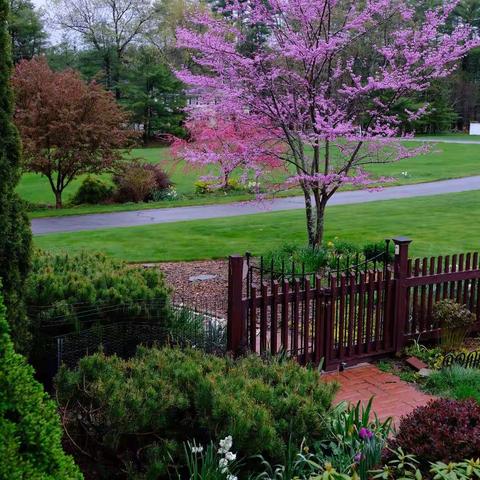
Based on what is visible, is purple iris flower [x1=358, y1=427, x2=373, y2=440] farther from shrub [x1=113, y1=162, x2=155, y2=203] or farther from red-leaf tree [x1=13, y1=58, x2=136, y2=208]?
shrub [x1=113, y1=162, x2=155, y2=203]

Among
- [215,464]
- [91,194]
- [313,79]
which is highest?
[313,79]

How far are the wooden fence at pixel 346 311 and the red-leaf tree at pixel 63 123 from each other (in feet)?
43.5

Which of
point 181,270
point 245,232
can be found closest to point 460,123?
point 245,232

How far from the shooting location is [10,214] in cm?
400

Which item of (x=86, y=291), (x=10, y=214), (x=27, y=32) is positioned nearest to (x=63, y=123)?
(x=86, y=291)

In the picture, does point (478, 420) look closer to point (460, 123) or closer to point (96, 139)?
point (96, 139)

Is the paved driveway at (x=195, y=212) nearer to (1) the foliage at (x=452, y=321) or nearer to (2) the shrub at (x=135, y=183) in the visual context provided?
(2) the shrub at (x=135, y=183)

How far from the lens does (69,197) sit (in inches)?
843

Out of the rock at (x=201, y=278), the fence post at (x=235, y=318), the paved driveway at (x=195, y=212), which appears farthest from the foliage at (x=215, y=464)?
the paved driveway at (x=195, y=212)

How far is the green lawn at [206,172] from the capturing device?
19.1m

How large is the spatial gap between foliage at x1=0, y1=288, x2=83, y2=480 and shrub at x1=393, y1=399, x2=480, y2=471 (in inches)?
81.4

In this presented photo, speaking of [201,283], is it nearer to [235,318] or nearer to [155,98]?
[235,318]

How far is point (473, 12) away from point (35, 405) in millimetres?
63721

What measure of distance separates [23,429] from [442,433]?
92.2 inches
